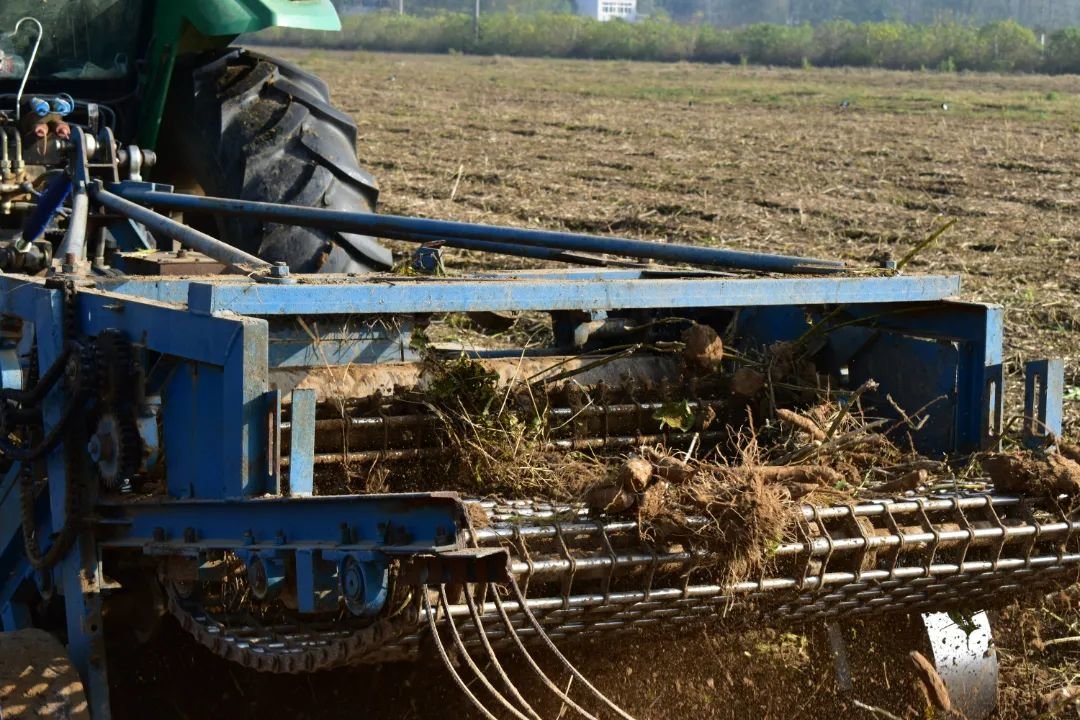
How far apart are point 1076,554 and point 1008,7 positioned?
7338 cm

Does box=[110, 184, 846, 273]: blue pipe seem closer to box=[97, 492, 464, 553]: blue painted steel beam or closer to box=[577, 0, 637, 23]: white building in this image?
box=[97, 492, 464, 553]: blue painted steel beam

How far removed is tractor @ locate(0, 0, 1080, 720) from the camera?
3.12 metres

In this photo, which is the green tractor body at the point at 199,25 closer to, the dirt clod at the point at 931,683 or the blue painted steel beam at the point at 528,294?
the blue painted steel beam at the point at 528,294

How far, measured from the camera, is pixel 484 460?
13.3 feet

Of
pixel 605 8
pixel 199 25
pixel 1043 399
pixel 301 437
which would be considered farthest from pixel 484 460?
pixel 605 8

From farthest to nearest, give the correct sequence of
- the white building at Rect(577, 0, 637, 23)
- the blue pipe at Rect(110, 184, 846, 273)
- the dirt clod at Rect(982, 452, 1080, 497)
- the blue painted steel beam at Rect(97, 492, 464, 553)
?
the white building at Rect(577, 0, 637, 23) → the blue pipe at Rect(110, 184, 846, 273) → the dirt clod at Rect(982, 452, 1080, 497) → the blue painted steel beam at Rect(97, 492, 464, 553)

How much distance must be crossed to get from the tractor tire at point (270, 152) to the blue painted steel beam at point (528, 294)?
2026 mm

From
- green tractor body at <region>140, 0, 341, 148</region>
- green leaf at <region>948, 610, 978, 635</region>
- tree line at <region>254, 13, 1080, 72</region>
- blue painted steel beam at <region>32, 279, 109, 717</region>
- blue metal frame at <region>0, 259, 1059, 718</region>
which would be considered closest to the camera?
blue metal frame at <region>0, 259, 1059, 718</region>

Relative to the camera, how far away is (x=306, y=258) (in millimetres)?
5688

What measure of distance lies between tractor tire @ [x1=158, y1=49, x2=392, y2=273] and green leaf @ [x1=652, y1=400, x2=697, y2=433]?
1.78 metres

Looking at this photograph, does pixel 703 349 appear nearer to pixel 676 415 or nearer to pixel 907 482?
pixel 676 415

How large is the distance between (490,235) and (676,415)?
29.2 inches

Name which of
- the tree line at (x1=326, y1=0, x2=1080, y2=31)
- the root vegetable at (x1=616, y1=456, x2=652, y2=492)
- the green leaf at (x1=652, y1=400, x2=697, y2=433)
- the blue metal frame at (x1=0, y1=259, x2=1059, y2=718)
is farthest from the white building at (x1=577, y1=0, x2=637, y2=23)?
the root vegetable at (x1=616, y1=456, x2=652, y2=492)

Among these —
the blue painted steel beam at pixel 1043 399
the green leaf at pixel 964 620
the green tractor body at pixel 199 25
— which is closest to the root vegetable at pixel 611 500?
the green leaf at pixel 964 620
